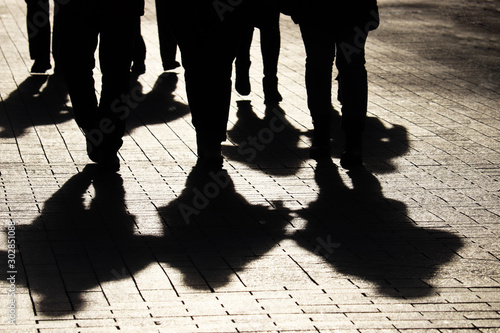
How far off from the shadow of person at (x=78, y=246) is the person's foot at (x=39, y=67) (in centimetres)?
432

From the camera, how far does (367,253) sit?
17.1ft

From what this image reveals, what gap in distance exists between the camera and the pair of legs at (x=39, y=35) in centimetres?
1065

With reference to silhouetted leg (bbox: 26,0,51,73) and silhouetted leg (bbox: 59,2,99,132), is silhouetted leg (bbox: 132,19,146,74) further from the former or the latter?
silhouetted leg (bbox: 59,2,99,132)

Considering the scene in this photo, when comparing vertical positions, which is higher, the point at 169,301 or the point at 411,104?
the point at 169,301

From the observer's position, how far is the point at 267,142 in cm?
783

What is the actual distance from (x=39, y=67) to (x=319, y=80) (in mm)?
4464

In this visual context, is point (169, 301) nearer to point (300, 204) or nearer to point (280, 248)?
point (280, 248)

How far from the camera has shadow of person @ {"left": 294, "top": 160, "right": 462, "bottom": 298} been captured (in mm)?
4871

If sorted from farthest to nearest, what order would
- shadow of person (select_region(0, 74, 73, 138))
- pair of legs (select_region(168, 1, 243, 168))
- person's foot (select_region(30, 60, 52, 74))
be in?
person's foot (select_region(30, 60, 52, 74)), shadow of person (select_region(0, 74, 73, 138)), pair of legs (select_region(168, 1, 243, 168))

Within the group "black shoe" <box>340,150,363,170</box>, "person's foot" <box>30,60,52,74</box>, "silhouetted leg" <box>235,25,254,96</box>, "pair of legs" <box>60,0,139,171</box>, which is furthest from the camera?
"person's foot" <box>30,60,52,74</box>

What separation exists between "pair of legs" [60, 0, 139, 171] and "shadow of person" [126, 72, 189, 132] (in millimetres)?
1237

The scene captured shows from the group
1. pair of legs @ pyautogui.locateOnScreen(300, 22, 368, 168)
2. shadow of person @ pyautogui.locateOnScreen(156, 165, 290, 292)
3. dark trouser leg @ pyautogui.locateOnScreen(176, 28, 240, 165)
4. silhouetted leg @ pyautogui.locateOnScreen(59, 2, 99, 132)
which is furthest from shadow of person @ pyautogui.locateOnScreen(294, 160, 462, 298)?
silhouetted leg @ pyautogui.locateOnScreen(59, 2, 99, 132)

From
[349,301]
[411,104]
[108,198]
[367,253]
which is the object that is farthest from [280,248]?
[411,104]

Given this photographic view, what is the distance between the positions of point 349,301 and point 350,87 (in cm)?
289
